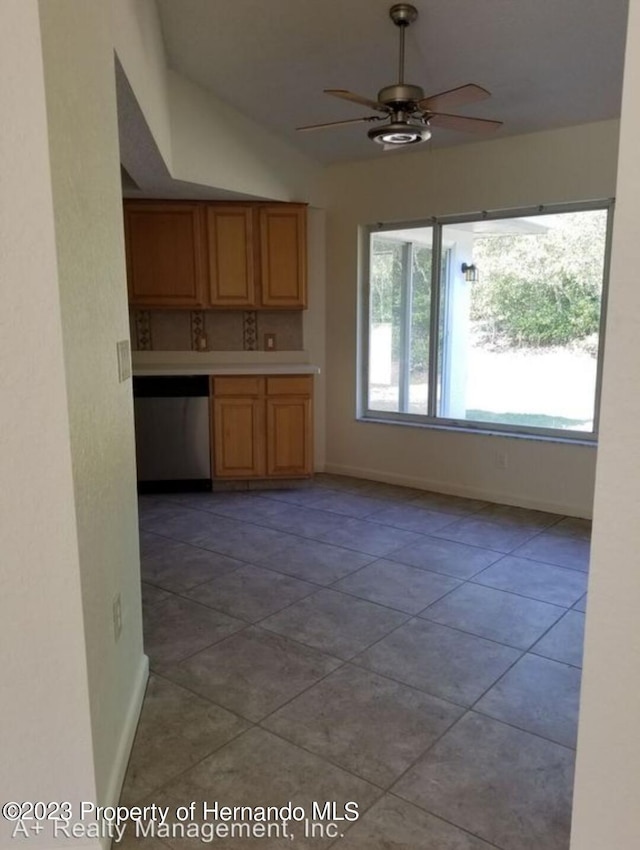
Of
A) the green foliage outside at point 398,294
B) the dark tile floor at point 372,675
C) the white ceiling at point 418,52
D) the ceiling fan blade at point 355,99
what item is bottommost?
the dark tile floor at point 372,675

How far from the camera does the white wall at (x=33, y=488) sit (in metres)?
1.27

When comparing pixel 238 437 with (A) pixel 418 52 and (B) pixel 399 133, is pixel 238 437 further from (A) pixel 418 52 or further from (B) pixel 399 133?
(A) pixel 418 52

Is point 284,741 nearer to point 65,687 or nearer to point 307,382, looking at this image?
point 65,687

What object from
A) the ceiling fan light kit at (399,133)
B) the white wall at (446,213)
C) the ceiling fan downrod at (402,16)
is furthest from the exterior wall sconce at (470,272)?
the ceiling fan downrod at (402,16)

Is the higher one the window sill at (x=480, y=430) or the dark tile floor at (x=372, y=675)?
the window sill at (x=480, y=430)

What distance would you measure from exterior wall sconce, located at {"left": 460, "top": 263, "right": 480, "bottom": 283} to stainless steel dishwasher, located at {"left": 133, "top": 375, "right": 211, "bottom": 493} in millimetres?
2134

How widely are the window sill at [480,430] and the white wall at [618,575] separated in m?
3.15

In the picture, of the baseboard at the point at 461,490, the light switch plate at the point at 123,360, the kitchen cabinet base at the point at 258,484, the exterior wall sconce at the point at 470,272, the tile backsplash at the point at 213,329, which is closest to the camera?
the light switch plate at the point at 123,360

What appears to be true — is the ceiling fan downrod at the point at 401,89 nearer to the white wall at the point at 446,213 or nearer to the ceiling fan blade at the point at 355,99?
the ceiling fan blade at the point at 355,99

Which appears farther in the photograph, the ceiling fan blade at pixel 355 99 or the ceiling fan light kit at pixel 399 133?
the ceiling fan light kit at pixel 399 133

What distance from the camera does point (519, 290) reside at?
4512 mm

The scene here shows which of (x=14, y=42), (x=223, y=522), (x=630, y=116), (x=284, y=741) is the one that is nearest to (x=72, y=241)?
(x=14, y=42)

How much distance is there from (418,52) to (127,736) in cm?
341

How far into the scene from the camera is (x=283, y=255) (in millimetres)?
4945
